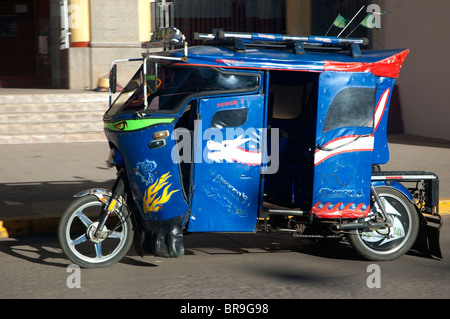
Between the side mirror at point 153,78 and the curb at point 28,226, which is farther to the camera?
the curb at point 28,226

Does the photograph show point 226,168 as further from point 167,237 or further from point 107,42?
point 107,42

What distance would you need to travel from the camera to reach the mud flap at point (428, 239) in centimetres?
605

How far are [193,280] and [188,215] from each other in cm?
55

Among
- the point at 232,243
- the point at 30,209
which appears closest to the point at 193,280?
the point at 232,243

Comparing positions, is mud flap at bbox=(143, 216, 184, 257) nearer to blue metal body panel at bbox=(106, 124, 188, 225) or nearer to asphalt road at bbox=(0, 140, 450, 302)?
blue metal body panel at bbox=(106, 124, 188, 225)

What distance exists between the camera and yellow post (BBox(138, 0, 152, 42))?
14914mm

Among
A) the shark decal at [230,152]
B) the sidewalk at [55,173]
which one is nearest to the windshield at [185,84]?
the shark decal at [230,152]

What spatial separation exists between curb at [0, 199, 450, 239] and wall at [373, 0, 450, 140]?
9203 mm

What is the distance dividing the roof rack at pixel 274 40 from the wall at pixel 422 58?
27.8 ft

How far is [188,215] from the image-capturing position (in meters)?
5.60

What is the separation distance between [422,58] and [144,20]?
603 cm
